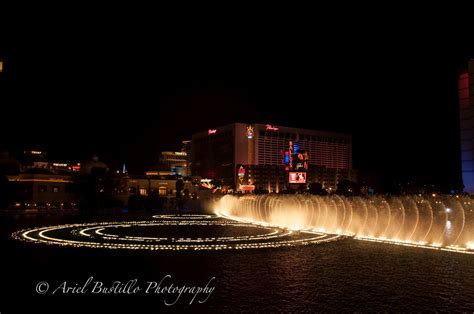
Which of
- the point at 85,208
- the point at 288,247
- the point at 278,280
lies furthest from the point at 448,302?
the point at 85,208

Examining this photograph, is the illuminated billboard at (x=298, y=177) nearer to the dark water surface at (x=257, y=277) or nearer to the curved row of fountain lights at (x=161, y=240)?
the curved row of fountain lights at (x=161, y=240)

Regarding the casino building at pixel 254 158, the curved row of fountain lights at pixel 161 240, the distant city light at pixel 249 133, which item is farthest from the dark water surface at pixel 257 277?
the distant city light at pixel 249 133

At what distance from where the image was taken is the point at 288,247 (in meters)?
19.5

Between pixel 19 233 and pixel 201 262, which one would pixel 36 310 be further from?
pixel 19 233

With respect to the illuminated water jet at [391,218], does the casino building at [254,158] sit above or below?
above

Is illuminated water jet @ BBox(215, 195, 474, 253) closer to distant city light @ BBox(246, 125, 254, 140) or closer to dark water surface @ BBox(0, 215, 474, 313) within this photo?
dark water surface @ BBox(0, 215, 474, 313)

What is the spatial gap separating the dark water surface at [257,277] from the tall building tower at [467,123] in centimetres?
3941

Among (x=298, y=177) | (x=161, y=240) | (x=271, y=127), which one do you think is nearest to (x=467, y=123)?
(x=298, y=177)

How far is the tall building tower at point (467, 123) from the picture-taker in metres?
53.2

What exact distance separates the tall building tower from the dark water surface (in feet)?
129

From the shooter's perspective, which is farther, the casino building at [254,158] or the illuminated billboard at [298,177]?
A: the casino building at [254,158]

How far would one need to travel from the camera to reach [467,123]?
2194 inches

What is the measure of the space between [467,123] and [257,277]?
169ft

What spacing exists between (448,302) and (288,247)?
32.0ft
